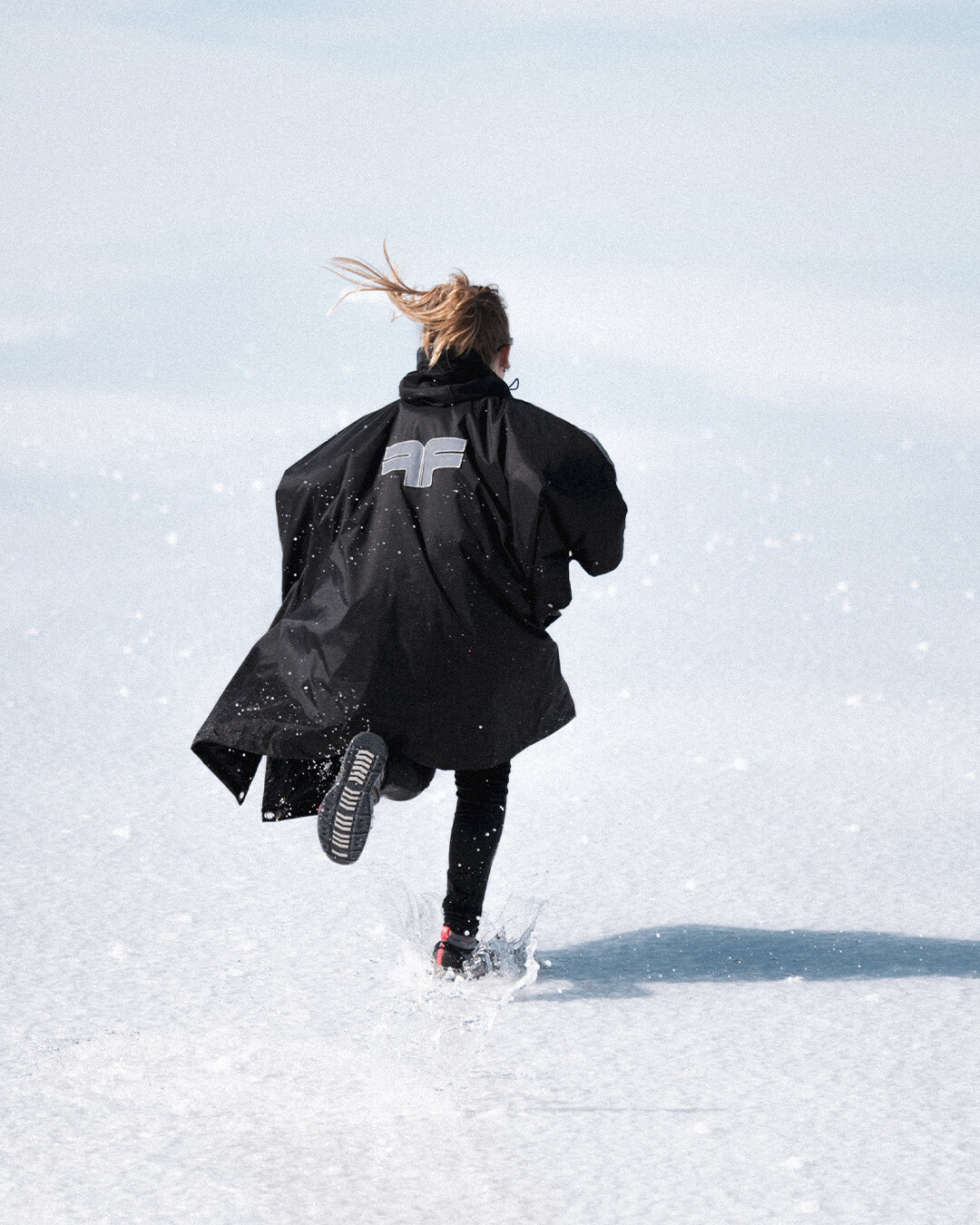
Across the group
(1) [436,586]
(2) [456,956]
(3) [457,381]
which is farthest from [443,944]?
(3) [457,381]

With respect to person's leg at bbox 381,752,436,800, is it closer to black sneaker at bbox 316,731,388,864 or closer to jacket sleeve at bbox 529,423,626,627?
black sneaker at bbox 316,731,388,864

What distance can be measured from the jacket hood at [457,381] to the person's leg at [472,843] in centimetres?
77

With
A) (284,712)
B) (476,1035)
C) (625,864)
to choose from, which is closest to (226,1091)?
(476,1035)

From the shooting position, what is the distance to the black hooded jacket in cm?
296

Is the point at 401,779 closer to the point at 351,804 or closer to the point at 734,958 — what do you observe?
the point at 351,804

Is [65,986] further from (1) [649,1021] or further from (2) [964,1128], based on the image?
(2) [964,1128]

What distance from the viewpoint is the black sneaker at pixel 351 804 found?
285cm

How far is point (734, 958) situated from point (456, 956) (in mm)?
629

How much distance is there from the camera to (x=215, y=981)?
10.0 ft

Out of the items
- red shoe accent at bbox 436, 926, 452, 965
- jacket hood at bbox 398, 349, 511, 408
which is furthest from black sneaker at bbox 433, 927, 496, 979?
jacket hood at bbox 398, 349, 511, 408

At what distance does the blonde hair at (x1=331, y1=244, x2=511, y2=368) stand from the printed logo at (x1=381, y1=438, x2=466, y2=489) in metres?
0.17

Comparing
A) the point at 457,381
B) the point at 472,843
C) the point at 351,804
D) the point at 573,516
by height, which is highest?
the point at 457,381

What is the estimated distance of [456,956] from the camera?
3137mm

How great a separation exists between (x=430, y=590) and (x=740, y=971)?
1.08 metres
